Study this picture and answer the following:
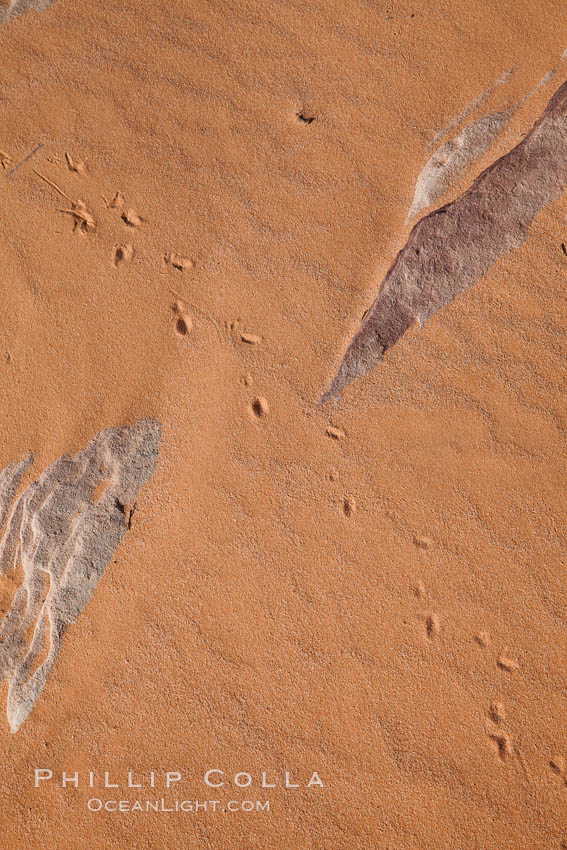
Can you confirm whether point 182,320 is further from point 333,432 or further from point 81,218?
point 333,432

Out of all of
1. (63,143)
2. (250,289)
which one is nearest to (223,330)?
(250,289)

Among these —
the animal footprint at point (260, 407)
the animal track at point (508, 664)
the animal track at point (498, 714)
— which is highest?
the animal footprint at point (260, 407)

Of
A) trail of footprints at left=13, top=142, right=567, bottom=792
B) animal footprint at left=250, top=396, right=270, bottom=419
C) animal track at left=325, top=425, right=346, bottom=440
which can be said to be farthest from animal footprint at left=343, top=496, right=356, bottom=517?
animal footprint at left=250, top=396, right=270, bottom=419

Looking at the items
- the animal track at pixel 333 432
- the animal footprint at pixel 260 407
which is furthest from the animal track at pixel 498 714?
the animal footprint at pixel 260 407

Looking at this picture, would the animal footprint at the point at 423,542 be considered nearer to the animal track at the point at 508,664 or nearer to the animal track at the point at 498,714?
the animal track at the point at 508,664

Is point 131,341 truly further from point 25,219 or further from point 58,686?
point 58,686

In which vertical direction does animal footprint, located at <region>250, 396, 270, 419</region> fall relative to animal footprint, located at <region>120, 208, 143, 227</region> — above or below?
below

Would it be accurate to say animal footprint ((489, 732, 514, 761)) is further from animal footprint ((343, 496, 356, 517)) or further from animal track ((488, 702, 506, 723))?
animal footprint ((343, 496, 356, 517))

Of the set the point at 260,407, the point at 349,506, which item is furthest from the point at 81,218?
the point at 349,506
